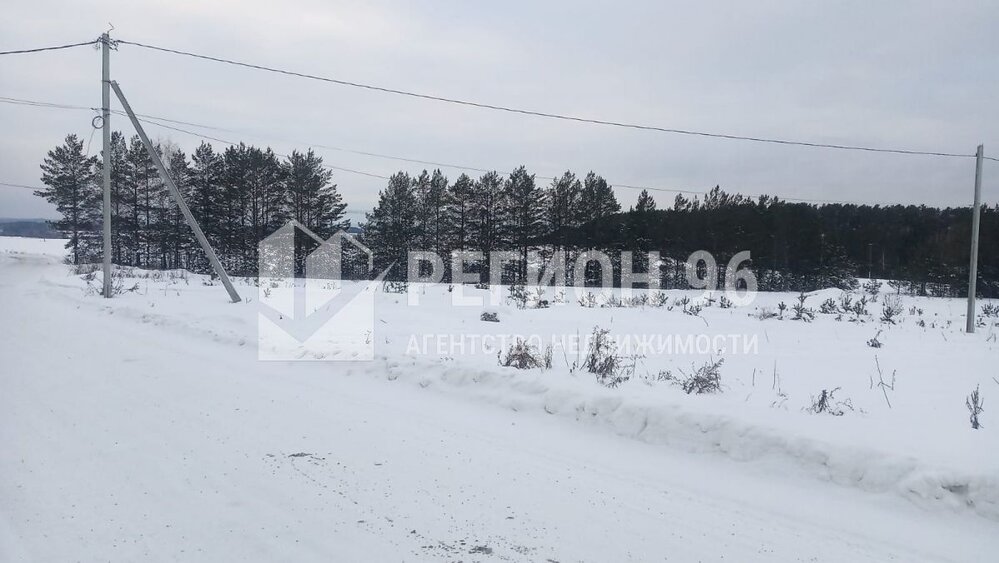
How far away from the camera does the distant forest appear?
36969 mm

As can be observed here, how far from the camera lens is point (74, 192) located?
132 feet

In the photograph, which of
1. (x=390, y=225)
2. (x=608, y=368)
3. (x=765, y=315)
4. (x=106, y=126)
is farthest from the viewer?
(x=390, y=225)

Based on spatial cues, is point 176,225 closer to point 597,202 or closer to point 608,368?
point 597,202

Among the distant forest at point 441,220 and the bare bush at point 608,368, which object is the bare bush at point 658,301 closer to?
the bare bush at point 608,368

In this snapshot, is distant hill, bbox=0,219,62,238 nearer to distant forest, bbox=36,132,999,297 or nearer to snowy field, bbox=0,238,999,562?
distant forest, bbox=36,132,999,297

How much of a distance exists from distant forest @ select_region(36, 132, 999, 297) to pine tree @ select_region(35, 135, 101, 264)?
7 centimetres

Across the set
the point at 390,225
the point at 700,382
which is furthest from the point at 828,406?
the point at 390,225

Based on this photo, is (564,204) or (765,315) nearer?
(765,315)

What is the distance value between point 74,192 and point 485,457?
157 feet

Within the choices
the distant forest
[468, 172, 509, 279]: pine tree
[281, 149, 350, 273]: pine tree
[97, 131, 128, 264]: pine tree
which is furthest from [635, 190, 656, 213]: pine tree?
[97, 131, 128, 264]: pine tree

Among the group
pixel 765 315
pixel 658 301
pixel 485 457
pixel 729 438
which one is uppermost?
pixel 658 301

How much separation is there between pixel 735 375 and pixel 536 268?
29.2m

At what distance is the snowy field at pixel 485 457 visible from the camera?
10.9 feet

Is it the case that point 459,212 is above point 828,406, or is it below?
above
